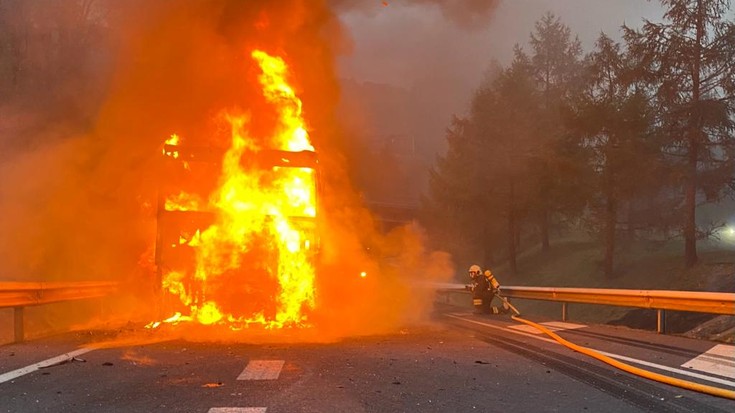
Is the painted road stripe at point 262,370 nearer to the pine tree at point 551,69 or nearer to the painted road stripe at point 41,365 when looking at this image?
the painted road stripe at point 41,365

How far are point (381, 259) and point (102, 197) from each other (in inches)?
311

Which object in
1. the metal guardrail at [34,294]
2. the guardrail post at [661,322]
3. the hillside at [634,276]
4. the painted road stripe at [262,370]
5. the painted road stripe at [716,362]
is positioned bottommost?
the hillside at [634,276]

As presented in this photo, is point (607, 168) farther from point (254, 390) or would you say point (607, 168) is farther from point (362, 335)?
point (254, 390)

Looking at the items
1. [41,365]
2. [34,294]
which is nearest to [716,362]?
[41,365]

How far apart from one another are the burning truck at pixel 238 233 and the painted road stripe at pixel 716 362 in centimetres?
570

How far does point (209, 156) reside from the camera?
33.2ft

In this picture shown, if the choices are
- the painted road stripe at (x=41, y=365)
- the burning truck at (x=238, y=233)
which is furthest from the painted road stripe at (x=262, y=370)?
the burning truck at (x=238, y=233)

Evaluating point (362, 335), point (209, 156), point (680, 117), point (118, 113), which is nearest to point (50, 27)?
point (118, 113)

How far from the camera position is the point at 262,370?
579 cm

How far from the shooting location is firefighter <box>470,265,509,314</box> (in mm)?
14555

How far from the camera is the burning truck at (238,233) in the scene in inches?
383

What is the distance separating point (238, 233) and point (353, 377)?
4998mm

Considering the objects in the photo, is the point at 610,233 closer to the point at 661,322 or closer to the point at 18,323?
the point at 661,322

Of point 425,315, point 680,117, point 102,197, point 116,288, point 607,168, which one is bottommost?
point 425,315
